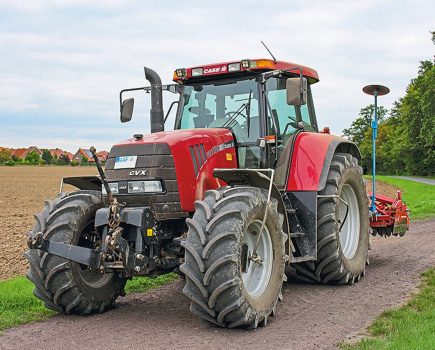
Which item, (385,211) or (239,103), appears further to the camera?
(385,211)

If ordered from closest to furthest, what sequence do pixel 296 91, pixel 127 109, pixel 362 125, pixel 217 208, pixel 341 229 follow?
pixel 217 208
pixel 296 91
pixel 127 109
pixel 341 229
pixel 362 125

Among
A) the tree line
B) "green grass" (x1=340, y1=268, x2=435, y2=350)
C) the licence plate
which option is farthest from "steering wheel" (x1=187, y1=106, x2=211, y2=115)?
the tree line

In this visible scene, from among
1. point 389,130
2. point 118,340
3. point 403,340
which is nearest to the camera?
point 403,340

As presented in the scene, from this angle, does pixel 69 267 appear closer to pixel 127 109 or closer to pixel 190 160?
pixel 190 160

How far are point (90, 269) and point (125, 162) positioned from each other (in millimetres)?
1286

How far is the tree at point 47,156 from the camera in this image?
338 feet

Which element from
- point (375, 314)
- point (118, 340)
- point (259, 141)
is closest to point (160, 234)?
point (118, 340)

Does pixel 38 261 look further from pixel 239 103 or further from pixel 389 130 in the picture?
pixel 389 130

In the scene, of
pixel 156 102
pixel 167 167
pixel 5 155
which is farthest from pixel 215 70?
pixel 5 155

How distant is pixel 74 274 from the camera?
6.55 metres

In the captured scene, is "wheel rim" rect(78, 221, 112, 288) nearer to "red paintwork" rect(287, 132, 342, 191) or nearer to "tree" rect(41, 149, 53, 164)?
"red paintwork" rect(287, 132, 342, 191)

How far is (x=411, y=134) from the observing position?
191 feet

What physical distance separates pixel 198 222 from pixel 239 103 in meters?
2.37

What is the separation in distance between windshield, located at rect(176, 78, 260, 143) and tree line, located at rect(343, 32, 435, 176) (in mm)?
20396
